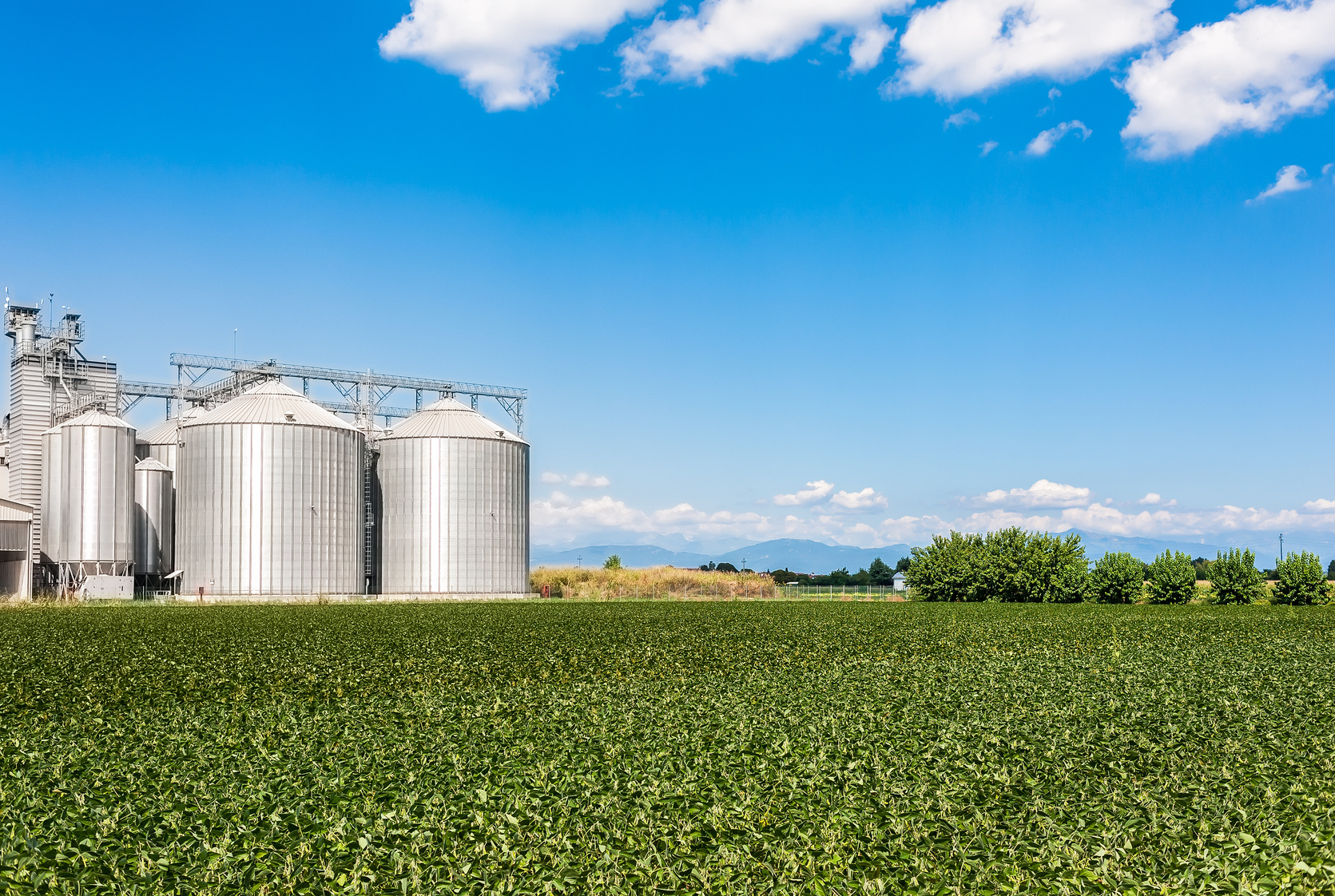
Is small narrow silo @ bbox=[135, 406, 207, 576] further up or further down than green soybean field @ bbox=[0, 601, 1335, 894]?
further up

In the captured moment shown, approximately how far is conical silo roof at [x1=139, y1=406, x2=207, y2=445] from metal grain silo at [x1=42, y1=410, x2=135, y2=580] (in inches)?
370

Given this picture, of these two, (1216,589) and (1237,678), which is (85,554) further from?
(1216,589)

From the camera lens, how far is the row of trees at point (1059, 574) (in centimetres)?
8394

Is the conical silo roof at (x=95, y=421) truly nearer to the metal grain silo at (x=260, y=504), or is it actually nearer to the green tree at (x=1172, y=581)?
the metal grain silo at (x=260, y=504)

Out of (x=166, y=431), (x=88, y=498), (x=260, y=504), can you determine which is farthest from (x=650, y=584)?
(x=88, y=498)

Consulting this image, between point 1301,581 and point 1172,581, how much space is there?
9.31 m

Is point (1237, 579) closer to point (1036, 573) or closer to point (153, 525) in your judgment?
point (1036, 573)

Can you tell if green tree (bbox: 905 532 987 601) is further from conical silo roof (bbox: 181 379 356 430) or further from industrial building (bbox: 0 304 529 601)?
conical silo roof (bbox: 181 379 356 430)

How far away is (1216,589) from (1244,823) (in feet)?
275

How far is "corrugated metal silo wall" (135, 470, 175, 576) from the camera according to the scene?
246ft

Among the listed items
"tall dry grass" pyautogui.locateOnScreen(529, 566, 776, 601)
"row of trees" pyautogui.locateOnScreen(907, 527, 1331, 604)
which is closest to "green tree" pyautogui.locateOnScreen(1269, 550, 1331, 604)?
"row of trees" pyautogui.locateOnScreen(907, 527, 1331, 604)

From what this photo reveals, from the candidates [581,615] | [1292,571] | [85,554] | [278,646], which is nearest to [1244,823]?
[278,646]

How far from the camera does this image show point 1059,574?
3469 inches

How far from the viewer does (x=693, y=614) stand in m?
53.3
